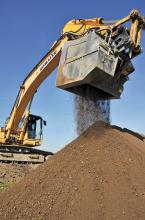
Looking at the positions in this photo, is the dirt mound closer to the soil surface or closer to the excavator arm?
the excavator arm

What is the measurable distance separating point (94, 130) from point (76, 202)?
2690mm

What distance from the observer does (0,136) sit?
1599 centimetres

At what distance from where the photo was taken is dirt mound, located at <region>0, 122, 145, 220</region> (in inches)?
251

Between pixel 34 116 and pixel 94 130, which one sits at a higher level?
pixel 34 116

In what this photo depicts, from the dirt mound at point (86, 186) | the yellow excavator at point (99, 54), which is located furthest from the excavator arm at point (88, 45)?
the dirt mound at point (86, 186)

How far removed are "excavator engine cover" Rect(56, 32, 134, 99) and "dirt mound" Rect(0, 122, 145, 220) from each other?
1.71m

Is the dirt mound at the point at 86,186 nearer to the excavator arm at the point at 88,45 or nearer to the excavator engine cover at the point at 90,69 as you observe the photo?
the excavator engine cover at the point at 90,69

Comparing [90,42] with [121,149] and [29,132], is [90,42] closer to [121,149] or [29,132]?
[121,149]

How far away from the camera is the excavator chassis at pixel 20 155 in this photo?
14.9 metres

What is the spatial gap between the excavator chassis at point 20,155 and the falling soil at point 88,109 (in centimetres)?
523

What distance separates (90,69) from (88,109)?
57.6 inches

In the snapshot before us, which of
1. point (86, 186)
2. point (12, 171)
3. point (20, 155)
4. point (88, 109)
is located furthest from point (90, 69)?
point (20, 155)

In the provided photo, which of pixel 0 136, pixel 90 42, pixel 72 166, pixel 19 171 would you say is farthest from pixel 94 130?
pixel 0 136

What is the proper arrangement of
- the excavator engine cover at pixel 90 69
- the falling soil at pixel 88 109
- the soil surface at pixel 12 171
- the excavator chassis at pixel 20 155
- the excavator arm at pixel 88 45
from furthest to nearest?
the excavator chassis at pixel 20 155
the soil surface at pixel 12 171
the falling soil at pixel 88 109
the excavator arm at pixel 88 45
the excavator engine cover at pixel 90 69
